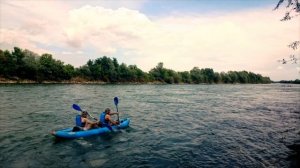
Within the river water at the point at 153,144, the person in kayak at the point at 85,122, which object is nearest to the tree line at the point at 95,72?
the river water at the point at 153,144

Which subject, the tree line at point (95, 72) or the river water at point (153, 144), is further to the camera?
the tree line at point (95, 72)

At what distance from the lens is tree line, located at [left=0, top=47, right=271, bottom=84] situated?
227 ft

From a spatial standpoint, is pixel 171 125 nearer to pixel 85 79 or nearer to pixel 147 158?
pixel 147 158

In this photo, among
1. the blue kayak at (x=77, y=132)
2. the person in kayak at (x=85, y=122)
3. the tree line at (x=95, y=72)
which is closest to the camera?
the blue kayak at (x=77, y=132)

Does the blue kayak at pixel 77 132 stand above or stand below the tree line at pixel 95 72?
below

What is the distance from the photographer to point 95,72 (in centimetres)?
9144

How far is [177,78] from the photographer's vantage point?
11725cm

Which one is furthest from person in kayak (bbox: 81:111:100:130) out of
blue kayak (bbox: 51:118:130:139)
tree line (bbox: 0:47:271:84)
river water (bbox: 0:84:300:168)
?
tree line (bbox: 0:47:271:84)

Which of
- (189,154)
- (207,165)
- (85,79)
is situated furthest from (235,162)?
(85,79)

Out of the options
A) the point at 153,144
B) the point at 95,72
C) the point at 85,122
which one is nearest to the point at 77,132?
the point at 85,122

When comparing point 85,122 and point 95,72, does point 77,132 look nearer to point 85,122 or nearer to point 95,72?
point 85,122

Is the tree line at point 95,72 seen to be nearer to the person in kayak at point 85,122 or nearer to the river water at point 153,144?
the river water at point 153,144

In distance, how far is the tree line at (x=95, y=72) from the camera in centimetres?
6925

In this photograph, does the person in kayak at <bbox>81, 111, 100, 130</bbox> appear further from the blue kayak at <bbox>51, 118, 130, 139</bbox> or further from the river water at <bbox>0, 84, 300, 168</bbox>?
the river water at <bbox>0, 84, 300, 168</bbox>
